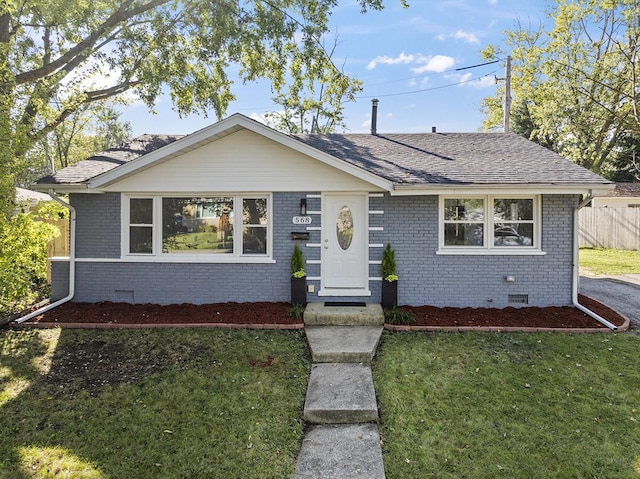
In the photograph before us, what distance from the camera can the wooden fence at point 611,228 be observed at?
666 inches

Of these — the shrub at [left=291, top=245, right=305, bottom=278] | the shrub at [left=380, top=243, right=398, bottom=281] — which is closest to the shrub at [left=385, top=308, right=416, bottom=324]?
the shrub at [left=380, top=243, right=398, bottom=281]

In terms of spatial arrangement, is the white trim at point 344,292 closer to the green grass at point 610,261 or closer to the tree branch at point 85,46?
the green grass at point 610,261

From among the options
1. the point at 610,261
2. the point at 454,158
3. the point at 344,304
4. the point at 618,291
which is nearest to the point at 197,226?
the point at 344,304

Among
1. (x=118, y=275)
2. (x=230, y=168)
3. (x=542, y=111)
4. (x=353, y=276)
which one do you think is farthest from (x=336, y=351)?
(x=542, y=111)

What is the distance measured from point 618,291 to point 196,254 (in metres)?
10.4

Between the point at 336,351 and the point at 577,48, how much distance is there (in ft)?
71.6

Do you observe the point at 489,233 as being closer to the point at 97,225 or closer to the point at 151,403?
the point at 151,403

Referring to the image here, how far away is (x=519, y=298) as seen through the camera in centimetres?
787

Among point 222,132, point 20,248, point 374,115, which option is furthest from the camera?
point 374,115

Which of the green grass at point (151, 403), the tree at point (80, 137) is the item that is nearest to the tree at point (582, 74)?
the green grass at point (151, 403)

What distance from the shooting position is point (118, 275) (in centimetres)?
827

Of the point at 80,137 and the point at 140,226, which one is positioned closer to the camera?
the point at 140,226

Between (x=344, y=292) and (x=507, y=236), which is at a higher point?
(x=507, y=236)

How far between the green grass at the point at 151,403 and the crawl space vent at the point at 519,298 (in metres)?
4.55
